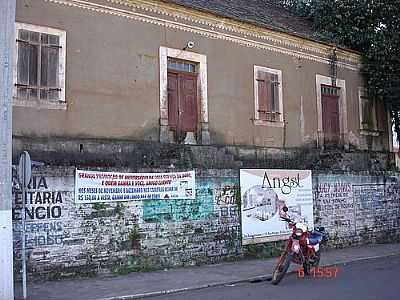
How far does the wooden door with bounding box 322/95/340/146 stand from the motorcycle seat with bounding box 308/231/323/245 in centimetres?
1095

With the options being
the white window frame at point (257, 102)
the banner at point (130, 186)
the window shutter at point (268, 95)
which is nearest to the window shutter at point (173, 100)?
the white window frame at point (257, 102)

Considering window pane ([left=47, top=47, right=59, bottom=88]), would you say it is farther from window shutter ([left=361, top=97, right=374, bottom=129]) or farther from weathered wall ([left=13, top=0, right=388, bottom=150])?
window shutter ([left=361, top=97, right=374, bottom=129])

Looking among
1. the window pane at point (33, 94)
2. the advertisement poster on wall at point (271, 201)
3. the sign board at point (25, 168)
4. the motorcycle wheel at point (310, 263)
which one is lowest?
the motorcycle wheel at point (310, 263)

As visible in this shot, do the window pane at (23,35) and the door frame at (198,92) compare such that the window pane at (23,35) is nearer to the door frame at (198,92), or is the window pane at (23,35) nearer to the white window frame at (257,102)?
the door frame at (198,92)

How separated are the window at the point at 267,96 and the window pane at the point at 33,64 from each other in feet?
27.1

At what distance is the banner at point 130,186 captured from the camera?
11938 millimetres

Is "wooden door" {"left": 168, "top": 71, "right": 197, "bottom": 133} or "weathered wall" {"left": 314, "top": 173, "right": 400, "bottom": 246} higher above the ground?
"wooden door" {"left": 168, "top": 71, "right": 197, "bottom": 133}

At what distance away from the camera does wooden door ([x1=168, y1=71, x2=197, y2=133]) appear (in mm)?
17906

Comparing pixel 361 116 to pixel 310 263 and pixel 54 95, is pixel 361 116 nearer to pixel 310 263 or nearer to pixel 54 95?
pixel 310 263

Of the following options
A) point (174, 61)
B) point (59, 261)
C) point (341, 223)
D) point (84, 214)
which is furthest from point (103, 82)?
point (341, 223)

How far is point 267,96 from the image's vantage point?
803 inches

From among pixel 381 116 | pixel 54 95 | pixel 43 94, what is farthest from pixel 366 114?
pixel 43 94

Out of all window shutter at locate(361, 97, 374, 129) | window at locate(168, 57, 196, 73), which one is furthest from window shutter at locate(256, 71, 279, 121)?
window shutter at locate(361, 97, 374, 129)

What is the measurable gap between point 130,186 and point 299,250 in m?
4.13
